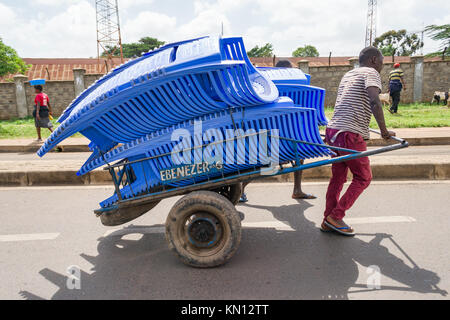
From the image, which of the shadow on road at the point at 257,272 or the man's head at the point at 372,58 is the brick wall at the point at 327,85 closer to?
the man's head at the point at 372,58

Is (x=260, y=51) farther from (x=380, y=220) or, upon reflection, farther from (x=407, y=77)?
(x=380, y=220)

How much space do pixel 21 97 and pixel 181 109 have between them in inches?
691

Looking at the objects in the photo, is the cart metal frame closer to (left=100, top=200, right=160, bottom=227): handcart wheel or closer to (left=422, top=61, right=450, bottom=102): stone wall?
(left=100, top=200, right=160, bottom=227): handcart wheel

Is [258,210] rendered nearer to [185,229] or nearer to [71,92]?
[185,229]

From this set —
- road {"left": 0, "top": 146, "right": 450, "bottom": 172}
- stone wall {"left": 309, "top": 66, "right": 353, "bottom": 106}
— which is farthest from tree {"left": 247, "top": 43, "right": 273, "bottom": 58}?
road {"left": 0, "top": 146, "right": 450, "bottom": 172}

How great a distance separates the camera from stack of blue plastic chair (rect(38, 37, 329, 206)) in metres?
2.74

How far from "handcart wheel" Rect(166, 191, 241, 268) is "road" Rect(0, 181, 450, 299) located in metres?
0.13

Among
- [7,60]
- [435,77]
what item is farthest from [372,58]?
[7,60]

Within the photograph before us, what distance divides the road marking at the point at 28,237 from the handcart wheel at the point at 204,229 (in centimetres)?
151

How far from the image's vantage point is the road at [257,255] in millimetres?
2717

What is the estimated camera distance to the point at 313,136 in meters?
3.15

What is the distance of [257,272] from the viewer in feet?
9.70

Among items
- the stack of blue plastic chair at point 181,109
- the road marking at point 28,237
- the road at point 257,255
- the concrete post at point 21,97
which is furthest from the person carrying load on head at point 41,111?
the concrete post at point 21,97

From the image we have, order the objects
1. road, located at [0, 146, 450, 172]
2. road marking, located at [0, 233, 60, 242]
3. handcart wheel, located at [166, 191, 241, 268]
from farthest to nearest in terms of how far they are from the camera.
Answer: road, located at [0, 146, 450, 172], road marking, located at [0, 233, 60, 242], handcart wheel, located at [166, 191, 241, 268]
